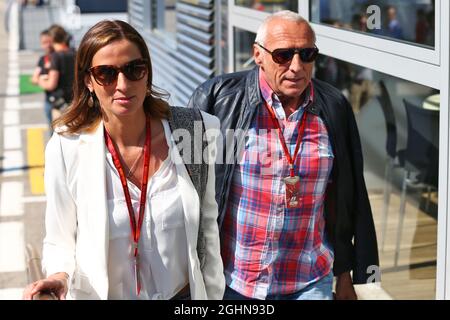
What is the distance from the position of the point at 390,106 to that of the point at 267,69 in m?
3.78

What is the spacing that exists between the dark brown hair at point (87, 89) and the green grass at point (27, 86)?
14199 millimetres

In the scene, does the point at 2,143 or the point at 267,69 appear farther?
the point at 2,143

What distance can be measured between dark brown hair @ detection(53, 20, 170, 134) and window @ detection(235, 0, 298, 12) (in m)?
3.68

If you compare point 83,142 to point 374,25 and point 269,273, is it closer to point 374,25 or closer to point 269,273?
point 269,273

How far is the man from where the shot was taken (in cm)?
354

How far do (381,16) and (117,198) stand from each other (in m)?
3.36

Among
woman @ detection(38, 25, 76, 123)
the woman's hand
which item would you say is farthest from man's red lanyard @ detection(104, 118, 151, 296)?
woman @ detection(38, 25, 76, 123)

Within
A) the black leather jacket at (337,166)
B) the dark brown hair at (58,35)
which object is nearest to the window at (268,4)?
the dark brown hair at (58,35)

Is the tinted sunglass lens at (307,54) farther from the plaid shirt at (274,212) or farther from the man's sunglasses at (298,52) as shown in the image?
the plaid shirt at (274,212)

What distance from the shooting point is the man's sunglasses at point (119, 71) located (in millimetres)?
2889

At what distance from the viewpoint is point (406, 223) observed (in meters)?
6.56

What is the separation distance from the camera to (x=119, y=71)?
2.89m
